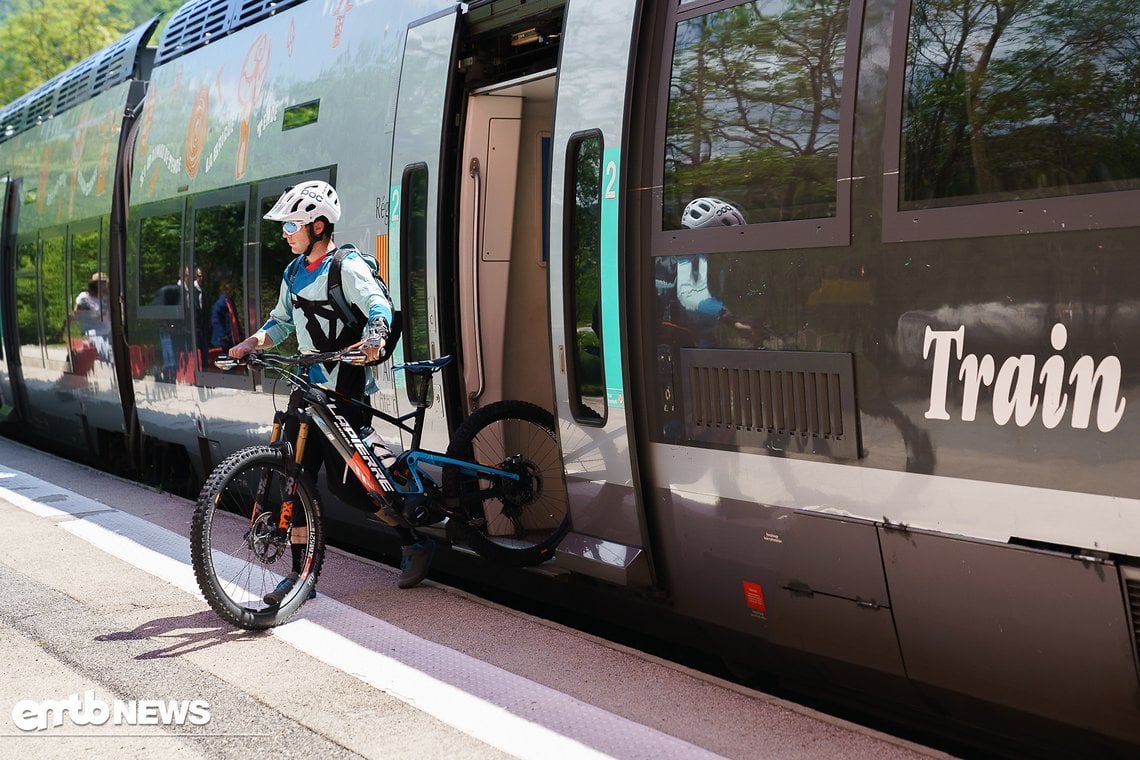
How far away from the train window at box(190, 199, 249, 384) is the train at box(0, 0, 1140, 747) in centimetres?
127

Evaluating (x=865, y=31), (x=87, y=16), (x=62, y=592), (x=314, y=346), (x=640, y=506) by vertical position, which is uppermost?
(x=87, y=16)

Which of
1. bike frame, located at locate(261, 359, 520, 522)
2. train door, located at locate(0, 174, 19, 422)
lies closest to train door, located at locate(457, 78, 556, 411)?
bike frame, located at locate(261, 359, 520, 522)

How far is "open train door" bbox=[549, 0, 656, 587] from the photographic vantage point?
15.4ft

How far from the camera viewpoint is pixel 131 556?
639 cm

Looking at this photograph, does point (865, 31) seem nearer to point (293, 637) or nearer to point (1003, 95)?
point (1003, 95)

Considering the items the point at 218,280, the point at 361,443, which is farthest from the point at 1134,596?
the point at 218,280

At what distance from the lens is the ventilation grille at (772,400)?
387 centimetres

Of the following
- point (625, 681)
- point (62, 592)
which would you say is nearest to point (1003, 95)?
point (625, 681)

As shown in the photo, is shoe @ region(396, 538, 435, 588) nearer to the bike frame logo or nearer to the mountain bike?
the mountain bike

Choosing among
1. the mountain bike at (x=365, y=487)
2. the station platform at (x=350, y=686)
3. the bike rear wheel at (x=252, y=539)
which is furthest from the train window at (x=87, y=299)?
the bike rear wheel at (x=252, y=539)

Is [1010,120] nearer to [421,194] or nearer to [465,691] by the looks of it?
[465,691]

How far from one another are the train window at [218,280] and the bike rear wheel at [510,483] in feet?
8.86

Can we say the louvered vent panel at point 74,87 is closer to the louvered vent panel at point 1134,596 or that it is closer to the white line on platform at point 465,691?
the white line on platform at point 465,691

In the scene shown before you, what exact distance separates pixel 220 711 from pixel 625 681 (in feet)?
4.57
